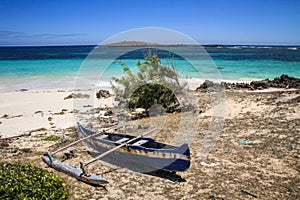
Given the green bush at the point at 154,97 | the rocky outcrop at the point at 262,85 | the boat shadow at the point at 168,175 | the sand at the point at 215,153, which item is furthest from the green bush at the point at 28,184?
the rocky outcrop at the point at 262,85

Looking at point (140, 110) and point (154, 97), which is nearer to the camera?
point (154, 97)

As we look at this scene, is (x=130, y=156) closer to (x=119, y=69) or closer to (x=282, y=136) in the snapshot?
(x=282, y=136)

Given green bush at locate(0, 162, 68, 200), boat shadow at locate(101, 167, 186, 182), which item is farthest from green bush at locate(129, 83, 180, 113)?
green bush at locate(0, 162, 68, 200)

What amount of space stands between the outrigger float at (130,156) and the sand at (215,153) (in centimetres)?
22

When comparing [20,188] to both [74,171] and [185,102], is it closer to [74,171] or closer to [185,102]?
[74,171]

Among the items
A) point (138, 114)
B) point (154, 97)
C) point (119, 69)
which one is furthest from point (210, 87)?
point (119, 69)

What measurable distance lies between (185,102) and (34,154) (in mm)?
6546

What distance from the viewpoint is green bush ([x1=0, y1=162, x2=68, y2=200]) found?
14.6 feet

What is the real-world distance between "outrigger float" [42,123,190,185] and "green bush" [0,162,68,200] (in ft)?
2.12

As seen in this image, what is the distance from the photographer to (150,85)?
10.9 m

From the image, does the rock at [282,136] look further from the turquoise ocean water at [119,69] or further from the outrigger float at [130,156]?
the turquoise ocean water at [119,69]

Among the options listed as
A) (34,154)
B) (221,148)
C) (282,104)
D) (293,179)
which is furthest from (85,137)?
(282,104)

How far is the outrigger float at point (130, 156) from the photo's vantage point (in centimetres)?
554

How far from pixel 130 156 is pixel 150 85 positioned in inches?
195
